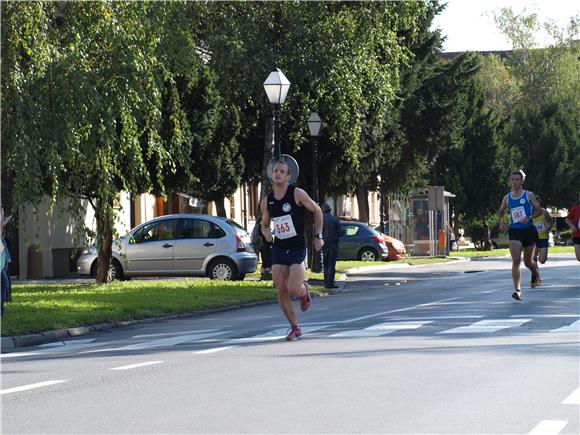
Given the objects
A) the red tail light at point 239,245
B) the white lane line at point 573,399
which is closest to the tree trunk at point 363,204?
the red tail light at point 239,245

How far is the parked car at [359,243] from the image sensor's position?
4741 centimetres

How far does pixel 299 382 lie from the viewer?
411 inches

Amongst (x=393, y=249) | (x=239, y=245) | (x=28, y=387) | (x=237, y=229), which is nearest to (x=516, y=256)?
(x=239, y=245)

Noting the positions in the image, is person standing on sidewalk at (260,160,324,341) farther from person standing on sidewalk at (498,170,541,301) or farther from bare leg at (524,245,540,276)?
bare leg at (524,245,540,276)

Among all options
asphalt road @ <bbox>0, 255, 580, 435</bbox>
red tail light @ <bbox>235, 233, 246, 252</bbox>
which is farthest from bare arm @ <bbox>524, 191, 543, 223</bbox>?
red tail light @ <bbox>235, 233, 246, 252</bbox>

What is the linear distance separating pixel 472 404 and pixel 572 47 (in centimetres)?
8683

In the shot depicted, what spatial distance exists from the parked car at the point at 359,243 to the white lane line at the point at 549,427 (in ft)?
128

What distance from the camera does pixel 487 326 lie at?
1600 cm

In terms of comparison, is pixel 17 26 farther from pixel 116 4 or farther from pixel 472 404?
pixel 472 404

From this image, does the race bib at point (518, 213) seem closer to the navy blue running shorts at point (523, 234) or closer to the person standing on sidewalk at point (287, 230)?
the navy blue running shorts at point (523, 234)

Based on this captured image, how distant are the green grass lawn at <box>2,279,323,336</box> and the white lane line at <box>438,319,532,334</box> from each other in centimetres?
544

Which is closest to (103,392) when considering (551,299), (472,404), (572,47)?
(472,404)

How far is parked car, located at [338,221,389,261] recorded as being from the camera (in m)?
47.4

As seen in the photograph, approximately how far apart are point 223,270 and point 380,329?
15.2 m
